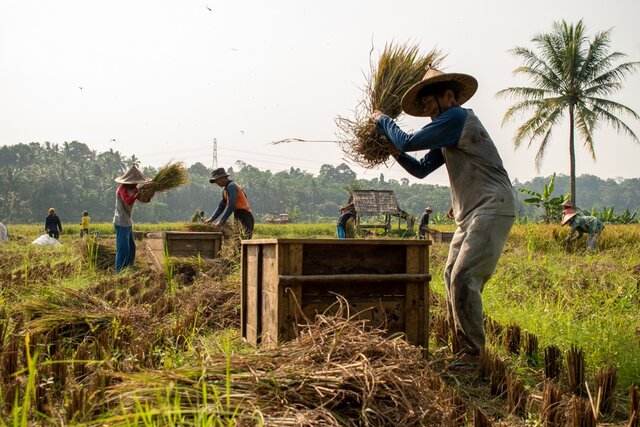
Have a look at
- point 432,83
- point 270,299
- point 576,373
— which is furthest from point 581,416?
point 432,83

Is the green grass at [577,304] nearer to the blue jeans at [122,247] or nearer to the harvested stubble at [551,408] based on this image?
the harvested stubble at [551,408]

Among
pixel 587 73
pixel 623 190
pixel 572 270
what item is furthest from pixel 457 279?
pixel 623 190

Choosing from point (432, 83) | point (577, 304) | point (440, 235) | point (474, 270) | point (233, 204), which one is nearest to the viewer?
point (474, 270)

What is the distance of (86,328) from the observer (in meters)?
4.10

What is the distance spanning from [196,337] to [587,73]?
24609 millimetres

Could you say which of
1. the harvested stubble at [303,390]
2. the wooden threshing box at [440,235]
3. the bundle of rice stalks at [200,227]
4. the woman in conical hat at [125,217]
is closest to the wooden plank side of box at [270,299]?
the harvested stubble at [303,390]

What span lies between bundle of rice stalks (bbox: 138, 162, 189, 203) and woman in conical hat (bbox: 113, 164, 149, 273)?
0.09 m

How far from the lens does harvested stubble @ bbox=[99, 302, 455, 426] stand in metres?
2.01

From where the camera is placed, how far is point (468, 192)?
379 cm

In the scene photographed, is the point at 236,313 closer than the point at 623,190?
Yes

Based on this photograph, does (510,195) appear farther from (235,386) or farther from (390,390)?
(235,386)

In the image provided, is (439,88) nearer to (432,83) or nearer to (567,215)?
(432,83)

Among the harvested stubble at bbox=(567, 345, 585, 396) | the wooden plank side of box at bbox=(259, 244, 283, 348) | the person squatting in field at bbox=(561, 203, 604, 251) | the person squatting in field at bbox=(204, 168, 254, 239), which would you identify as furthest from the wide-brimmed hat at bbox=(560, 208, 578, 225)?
the wooden plank side of box at bbox=(259, 244, 283, 348)

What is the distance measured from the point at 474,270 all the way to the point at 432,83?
1.20m
